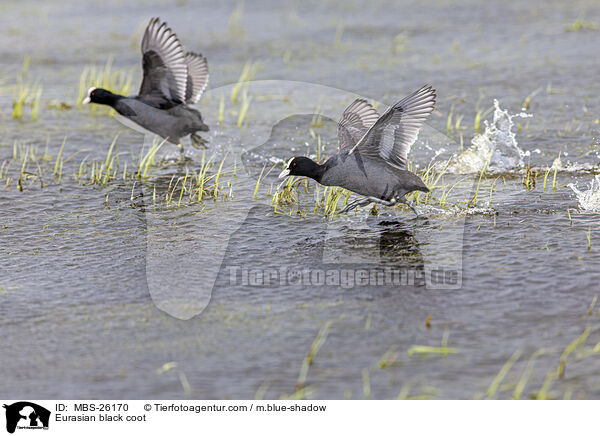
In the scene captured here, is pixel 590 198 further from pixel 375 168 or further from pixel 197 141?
pixel 197 141

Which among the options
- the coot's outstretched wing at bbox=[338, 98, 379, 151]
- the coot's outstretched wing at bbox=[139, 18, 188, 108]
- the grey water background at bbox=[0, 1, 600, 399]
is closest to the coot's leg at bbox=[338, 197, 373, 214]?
the grey water background at bbox=[0, 1, 600, 399]

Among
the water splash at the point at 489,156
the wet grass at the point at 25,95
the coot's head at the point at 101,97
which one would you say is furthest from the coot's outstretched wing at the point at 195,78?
the water splash at the point at 489,156

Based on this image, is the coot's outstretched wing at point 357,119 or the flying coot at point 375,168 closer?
the flying coot at point 375,168

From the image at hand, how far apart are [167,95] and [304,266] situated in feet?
13.2

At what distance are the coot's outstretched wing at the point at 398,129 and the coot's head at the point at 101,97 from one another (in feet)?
13.0

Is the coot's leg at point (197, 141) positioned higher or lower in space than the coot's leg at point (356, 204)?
higher

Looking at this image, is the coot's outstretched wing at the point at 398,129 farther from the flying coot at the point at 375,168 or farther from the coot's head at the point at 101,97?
the coot's head at the point at 101,97

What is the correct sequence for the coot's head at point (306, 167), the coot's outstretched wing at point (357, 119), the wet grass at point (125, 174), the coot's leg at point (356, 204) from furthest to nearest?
1. the wet grass at point (125, 174)
2. the coot's outstretched wing at point (357, 119)
3. the coot's leg at point (356, 204)
4. the coot's head at point (306, 167)

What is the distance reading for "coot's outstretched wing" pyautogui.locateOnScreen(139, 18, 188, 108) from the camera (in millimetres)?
9164

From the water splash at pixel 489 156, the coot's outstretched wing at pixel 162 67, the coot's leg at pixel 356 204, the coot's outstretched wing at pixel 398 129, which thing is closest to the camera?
the coot's outstretched wing at pixel 398 129
